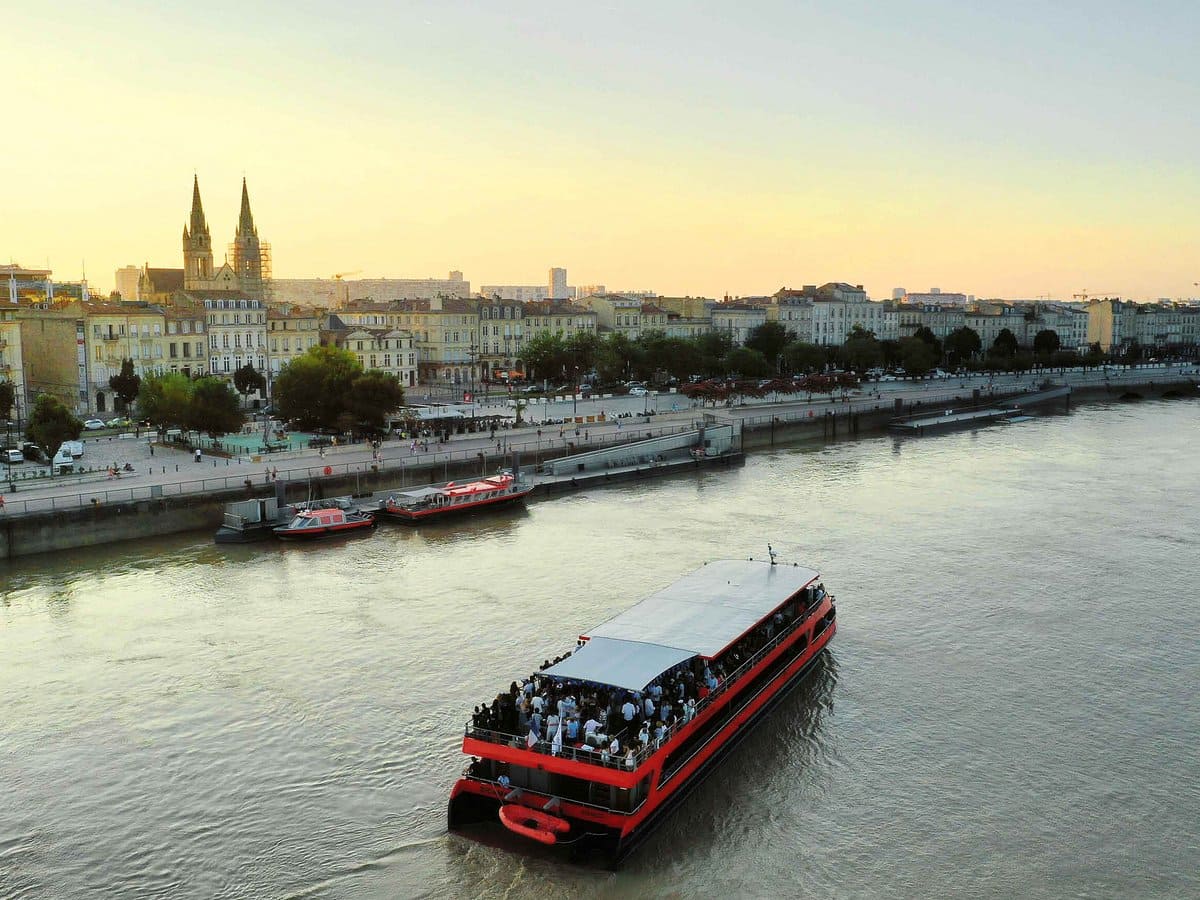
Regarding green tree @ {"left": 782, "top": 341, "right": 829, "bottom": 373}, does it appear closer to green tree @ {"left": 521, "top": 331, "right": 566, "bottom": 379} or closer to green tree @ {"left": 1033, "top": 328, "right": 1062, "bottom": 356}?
green tree @ {"left": 521, "top": 331, "right": 566, "bottom": 379}

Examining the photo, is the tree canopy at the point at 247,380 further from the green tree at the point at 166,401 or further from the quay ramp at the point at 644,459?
the quay ramp at the point at 644,459

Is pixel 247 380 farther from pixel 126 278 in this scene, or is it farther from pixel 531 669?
pixel 126 278

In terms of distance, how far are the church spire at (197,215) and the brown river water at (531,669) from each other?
6176cm

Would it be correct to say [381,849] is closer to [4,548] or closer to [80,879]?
[80,879]

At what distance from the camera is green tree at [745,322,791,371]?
8294 cm

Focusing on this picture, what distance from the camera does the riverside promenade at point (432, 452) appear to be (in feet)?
98.0

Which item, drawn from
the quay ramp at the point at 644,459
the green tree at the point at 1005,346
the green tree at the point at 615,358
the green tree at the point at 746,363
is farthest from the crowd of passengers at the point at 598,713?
the green tree at the point at 1005,346

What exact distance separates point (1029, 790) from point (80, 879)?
1198cm

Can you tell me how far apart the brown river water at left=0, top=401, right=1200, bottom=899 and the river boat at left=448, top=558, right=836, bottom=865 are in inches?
16.6

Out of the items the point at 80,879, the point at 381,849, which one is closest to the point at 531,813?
the point at 381,849

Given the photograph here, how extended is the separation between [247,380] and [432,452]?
1898 centimetres

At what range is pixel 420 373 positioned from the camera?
7244 centimetres

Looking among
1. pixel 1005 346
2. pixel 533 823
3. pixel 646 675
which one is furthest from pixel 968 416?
pixel 533 823

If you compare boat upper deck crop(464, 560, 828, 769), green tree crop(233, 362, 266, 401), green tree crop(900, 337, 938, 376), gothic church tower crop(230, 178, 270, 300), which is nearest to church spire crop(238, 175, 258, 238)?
gothic church tower crop(230, 178, 270, 300)
